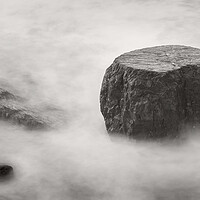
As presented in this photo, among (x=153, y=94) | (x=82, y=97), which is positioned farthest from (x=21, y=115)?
(x=153, y=94)

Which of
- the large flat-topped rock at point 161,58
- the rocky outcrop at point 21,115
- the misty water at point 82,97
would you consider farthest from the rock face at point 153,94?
the rocky outcrop at point 21,115

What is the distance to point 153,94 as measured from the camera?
16.2 feet

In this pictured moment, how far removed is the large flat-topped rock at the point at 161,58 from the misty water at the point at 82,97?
0.63m

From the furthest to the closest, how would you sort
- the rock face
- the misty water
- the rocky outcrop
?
the rocky outcrop, the rock face, the misty water

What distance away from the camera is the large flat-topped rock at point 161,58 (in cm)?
499

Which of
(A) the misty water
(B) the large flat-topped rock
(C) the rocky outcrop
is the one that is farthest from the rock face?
(C) the rocky outcrop

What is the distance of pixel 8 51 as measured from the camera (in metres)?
7.91

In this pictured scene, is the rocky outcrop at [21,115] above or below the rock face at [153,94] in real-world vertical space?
below

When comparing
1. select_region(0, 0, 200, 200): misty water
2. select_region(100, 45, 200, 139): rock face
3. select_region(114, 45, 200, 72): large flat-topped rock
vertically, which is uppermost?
select_region(114, 45, 200, 72): large flat-topped rock

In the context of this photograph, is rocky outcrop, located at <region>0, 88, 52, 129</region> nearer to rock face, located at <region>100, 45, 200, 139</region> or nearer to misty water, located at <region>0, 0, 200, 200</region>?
misty water, located at <region>0, 0, 200, 200</region>

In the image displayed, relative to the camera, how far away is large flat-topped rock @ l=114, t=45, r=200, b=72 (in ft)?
16.4

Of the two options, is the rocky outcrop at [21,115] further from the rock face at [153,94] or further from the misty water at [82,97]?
the rock face at [153,94]

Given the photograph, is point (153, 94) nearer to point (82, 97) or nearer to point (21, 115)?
point (21, 115)

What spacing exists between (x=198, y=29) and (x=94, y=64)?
1.97m
